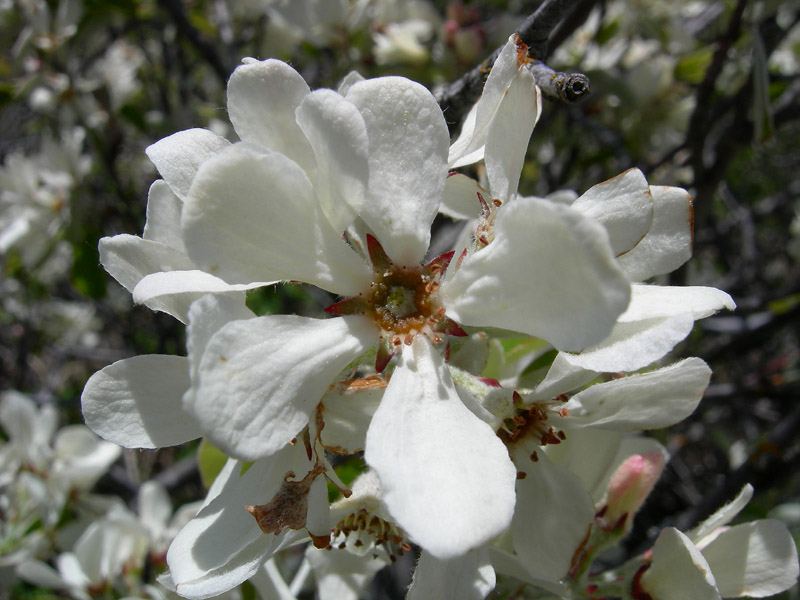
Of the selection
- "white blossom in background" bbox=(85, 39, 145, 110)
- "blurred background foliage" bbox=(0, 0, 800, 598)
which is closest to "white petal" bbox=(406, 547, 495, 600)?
"blurred background foliage" bbox=(0, 0, 800, 598)

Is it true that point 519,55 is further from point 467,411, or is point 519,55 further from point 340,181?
point 467,411

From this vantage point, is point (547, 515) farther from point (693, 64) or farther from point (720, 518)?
point (693, 64)

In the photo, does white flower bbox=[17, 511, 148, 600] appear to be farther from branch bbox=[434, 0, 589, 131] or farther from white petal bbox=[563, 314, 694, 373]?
white petal bbox=[563, 314, 694, 373]

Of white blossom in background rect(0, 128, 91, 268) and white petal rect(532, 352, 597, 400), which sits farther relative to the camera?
white blossom in background rect(0, 128, 91, 268)

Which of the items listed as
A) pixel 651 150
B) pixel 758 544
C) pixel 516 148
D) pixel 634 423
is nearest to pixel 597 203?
pixel 516 148

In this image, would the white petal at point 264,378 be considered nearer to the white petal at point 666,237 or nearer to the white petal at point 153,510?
the white petal at point 666,237

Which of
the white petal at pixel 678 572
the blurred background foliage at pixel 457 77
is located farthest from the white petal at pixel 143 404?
the blurred background foliage at pixel 457 77
